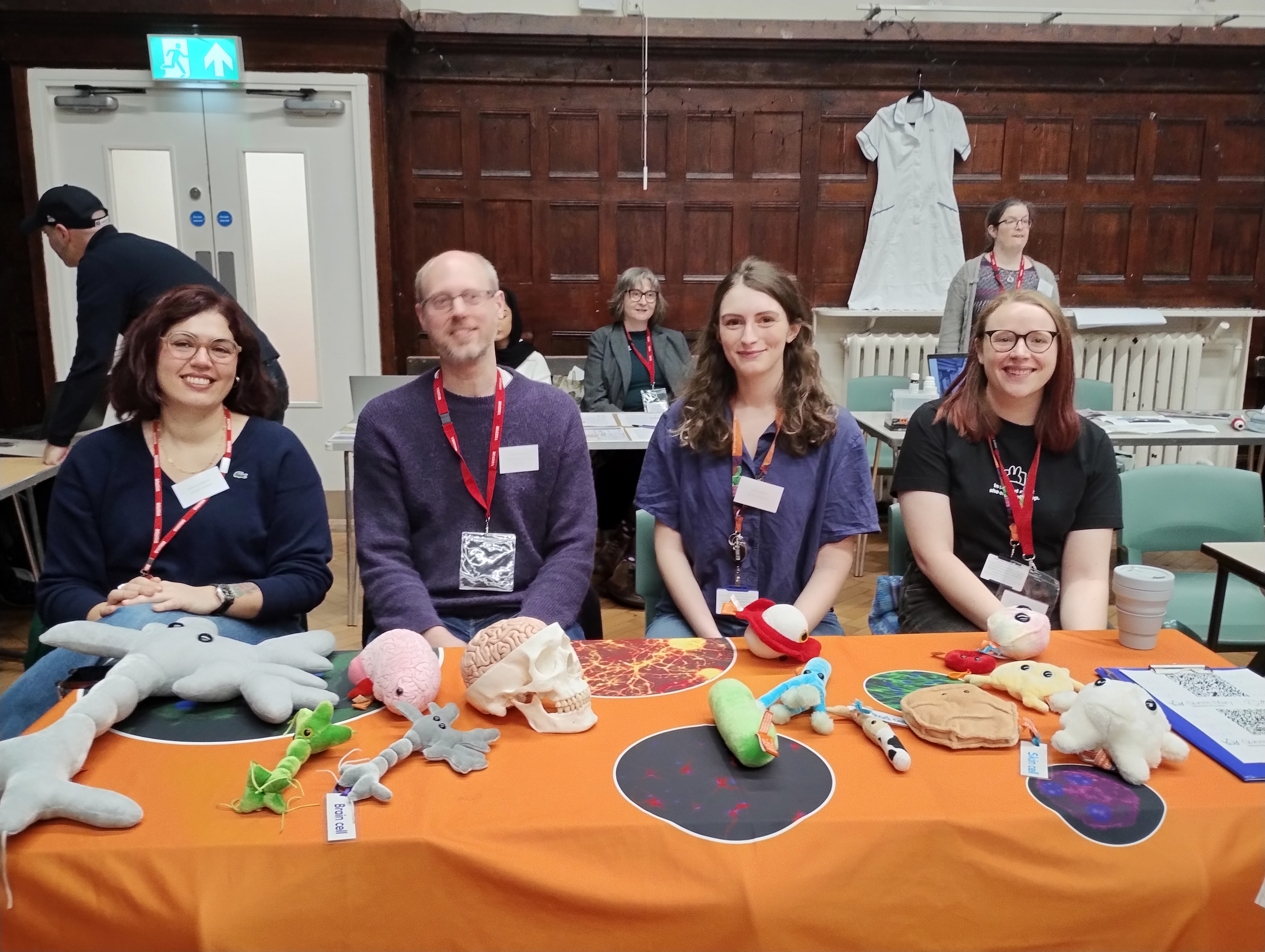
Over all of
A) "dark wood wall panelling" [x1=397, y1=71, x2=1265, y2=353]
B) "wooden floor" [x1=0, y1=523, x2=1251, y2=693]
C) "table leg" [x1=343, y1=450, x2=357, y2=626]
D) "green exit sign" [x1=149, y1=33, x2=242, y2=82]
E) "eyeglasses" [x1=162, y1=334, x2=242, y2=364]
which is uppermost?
"green exit sign" [x1=149, y1=33, x2=242, y2=82]

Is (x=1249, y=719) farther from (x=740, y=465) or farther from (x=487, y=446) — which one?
(x=487, y=446)

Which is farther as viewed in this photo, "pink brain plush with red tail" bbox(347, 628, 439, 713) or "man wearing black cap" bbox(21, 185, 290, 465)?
"man wearing black cap" bbox(21, 185, 290, 465)

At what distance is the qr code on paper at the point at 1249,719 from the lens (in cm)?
121

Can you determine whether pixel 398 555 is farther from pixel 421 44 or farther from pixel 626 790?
pixel 421 44

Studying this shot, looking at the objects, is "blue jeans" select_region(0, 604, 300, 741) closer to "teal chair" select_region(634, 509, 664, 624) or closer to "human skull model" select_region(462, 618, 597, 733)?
"human skull model" select_region(462, 618, 597, 733)

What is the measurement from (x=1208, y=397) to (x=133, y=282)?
19.7 ft

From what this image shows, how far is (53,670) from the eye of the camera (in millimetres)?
1629

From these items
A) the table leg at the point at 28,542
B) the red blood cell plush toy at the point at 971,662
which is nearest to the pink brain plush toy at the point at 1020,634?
the red blood cell plush toy at the point at 971,662

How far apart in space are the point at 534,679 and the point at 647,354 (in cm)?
345

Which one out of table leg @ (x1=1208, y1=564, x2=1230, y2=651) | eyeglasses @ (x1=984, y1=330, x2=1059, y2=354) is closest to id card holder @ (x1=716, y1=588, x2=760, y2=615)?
eyeglasses @ (x1=984, y1=330, x2=1059, y2=354)

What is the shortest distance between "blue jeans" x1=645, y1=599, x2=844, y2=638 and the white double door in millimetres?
3741

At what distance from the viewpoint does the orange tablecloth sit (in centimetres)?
96

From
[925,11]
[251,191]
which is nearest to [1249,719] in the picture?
[925,11]

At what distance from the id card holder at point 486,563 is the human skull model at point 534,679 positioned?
2.01 feet
